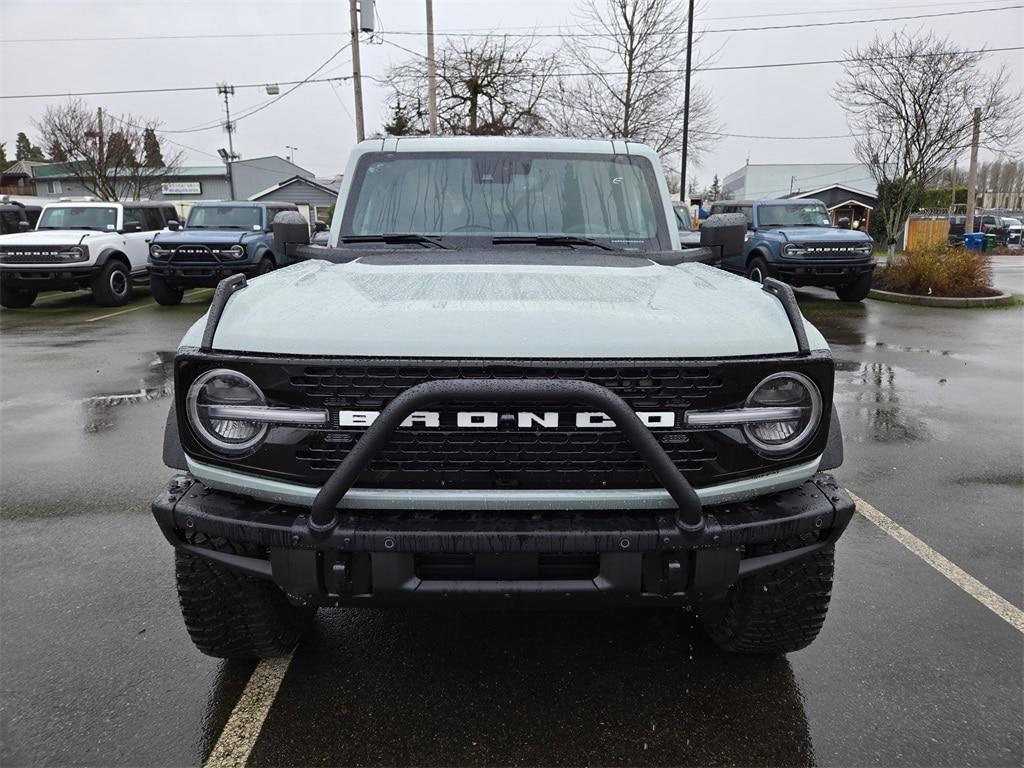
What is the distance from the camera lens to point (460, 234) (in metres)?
3.33

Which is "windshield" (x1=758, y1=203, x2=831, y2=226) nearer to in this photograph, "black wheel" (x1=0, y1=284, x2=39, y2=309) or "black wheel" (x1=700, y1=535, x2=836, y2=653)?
"black wheel" (x1=700, y1=535, x2=836, y2=653)

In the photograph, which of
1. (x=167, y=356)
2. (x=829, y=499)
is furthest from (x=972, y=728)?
(x=167, y=356)

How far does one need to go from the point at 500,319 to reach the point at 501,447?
0.35 metres

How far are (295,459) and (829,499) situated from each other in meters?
1.54

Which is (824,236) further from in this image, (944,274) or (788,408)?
(788,408)

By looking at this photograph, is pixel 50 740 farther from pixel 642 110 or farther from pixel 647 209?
pixel 642 110

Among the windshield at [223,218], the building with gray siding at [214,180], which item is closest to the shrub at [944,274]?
the windshield at [223,218]

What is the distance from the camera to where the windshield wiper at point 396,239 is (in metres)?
3.26

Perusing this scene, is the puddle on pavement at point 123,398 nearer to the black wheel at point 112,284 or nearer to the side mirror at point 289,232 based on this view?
the side mirror at point 289,232

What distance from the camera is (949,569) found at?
339cm

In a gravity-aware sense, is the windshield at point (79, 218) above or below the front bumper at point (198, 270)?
above

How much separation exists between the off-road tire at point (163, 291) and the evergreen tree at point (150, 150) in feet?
103

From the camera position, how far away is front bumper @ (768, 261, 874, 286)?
12750 mm

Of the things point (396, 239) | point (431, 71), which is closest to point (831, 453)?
point (396, 239)
